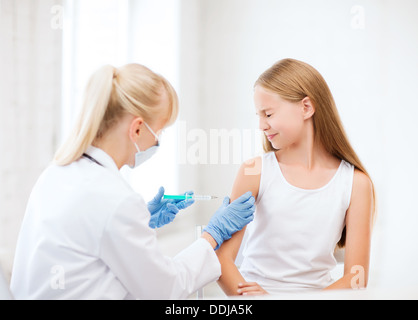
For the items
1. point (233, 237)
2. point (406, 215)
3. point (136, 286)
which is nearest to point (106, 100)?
point (136, 286)

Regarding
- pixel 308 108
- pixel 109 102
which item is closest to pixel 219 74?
pixel 308 108

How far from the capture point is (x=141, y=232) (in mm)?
925

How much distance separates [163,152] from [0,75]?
0.63 m

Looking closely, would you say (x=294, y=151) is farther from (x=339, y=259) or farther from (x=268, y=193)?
(x=339, y=259)

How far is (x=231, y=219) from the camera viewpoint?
1.19 metres

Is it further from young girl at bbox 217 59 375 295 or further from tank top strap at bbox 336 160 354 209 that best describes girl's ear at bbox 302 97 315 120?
tank top strap at bbox 336 160 354 209

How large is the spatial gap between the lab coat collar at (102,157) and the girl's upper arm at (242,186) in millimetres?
424

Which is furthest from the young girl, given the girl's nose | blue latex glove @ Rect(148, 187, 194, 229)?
blue latex glove @ Rect(148, 187, 194, 229)

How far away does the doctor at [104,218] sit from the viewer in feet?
2.96

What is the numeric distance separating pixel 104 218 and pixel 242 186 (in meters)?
0.52
